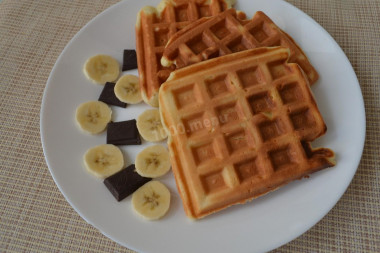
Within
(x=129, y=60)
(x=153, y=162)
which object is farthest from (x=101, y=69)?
(x=153, y=162)

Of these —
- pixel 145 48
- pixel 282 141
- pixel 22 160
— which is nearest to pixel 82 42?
pixel 145 48

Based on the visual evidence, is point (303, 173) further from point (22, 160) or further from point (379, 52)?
point (22, 160)


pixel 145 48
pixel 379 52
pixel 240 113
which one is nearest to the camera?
pixel 240 113

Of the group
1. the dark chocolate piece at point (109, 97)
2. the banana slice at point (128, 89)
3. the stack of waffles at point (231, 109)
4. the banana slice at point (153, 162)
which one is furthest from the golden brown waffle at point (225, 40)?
the banana slice at point (153, 162)

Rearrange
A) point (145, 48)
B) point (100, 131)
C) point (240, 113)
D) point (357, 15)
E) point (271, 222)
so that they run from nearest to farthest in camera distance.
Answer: point (271, 222) < point (240, 113) < point (100, 131) < point (145, 48) < point (357, 15)

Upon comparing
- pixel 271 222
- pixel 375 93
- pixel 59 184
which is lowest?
pixel 59 184

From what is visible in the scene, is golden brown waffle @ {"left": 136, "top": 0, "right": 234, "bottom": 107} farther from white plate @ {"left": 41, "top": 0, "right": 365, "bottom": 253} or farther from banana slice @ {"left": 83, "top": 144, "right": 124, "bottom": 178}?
banana slice @ {"left": 83, "top": 144, "right": 124, "bottom": 178}

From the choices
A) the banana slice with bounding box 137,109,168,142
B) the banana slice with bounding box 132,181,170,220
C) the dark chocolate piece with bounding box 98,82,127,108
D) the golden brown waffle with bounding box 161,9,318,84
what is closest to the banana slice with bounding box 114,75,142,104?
the dark chocolate piece with bounding box 98,82,127,108

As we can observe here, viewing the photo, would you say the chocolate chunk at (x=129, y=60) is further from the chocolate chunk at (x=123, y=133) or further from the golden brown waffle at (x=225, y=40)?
the chocolate chunk at (x=123, y=133)

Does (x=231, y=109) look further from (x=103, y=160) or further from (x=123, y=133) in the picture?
(x=103, y=160)
